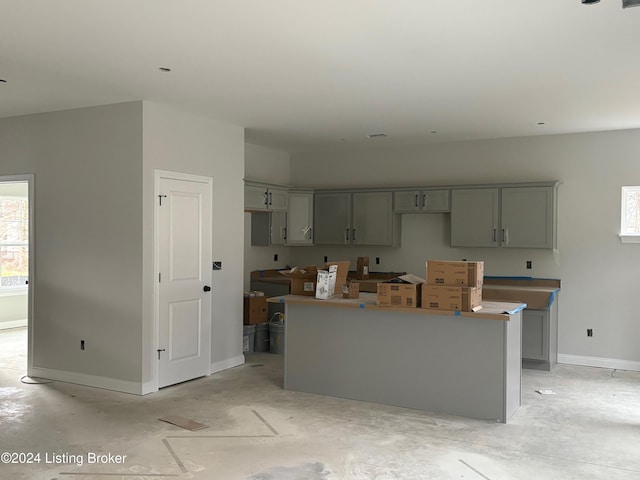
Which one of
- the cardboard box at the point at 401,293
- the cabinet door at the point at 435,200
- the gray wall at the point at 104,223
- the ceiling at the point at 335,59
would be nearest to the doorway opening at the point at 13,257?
the gray wall at the point at 104,223

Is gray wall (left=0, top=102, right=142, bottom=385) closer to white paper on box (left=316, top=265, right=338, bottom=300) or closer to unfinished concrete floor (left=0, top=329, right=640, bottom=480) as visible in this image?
unfinished concrete floor (left=0, top=329, right=640, bottom=480)

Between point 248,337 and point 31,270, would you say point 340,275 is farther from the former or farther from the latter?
point 31,270

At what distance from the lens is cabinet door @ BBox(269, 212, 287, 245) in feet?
26.6

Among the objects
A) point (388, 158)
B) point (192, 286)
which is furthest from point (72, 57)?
point (388, 158)

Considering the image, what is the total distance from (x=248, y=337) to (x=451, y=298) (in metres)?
3.28

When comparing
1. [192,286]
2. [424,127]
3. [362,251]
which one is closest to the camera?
[192,286]

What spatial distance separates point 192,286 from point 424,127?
3173 millimetres

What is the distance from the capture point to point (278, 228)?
26.9ft

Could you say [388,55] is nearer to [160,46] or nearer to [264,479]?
[160,46]

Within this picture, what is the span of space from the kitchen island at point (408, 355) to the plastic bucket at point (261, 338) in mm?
1804

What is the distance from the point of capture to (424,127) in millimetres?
6719

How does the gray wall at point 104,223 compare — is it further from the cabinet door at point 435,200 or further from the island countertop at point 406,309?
the cabinet door at point 435,200

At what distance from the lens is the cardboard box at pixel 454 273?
483cm

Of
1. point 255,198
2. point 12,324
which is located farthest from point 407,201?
point 12,324
